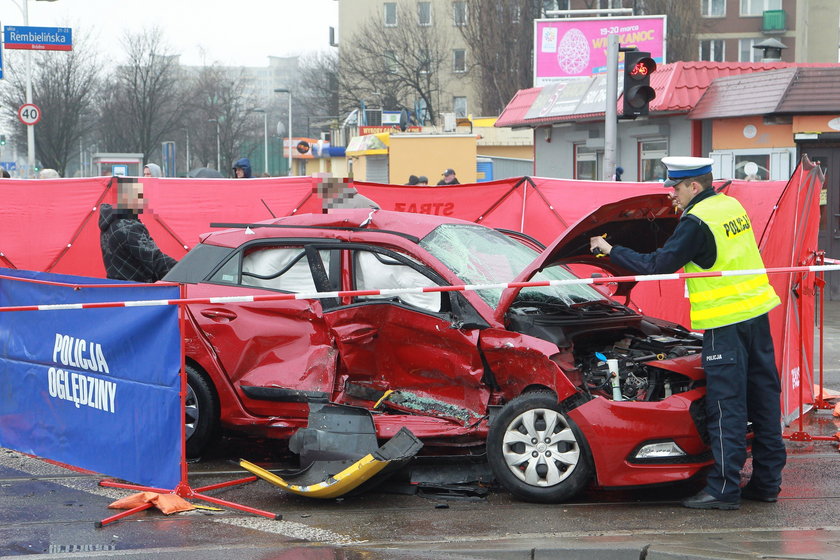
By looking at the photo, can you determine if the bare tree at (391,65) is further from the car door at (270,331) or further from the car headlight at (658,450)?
the car headlight at (658,450)

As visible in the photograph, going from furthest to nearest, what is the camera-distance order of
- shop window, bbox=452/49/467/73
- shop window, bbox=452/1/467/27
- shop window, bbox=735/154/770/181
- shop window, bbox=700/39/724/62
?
shop window, bbox=452/49/467/73, shop window, bbox=700/39/724/62, shop window, bbox=452/1/467/27, shop window, bbox=735/154/770/181

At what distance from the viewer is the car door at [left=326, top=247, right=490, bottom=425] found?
6.52m

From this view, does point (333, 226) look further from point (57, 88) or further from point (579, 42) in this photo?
point (57, 88)

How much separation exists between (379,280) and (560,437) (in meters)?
1.66

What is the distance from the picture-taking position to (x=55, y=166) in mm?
50375

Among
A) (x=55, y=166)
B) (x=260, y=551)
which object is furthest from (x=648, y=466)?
(x=55, y=166)

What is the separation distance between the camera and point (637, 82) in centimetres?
1345

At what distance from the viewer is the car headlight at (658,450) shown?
19.5 feet

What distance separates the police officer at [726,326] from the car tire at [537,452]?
2.23 ft

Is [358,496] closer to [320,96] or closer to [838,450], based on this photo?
[838,450]

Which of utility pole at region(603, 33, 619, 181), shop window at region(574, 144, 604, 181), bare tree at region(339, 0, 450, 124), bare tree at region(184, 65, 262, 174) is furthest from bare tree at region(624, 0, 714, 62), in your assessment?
utility pole at region(603, 33, 619, 181)

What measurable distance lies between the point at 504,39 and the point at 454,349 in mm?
45157

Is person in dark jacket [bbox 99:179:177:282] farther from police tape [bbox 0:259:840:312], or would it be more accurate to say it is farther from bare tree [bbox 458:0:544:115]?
bare tree [bbox 458:0:544:115]

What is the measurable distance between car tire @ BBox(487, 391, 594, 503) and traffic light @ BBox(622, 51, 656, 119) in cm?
803
